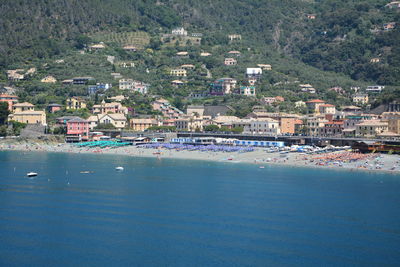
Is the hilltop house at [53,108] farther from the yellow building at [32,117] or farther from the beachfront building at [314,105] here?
the beachfront building at [314,105]

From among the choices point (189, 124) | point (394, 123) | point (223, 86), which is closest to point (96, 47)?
point (223, 86)

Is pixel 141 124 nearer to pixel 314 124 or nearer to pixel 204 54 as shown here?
pixel 314 124

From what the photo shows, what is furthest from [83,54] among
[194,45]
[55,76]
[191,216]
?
[191,216]

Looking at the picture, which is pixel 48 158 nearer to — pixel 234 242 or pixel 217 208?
pixel 217 208

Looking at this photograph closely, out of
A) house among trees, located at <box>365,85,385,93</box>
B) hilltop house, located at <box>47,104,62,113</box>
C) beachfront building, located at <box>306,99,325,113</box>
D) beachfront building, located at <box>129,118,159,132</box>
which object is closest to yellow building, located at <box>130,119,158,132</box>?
beachfront building, located at <box>129,118,159,132</box>

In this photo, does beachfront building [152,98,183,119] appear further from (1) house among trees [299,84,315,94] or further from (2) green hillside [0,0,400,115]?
(1) house among trees [299,84,315,94]

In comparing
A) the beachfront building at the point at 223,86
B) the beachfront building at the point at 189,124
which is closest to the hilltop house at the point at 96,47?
the beachfront building at the point at 223,86
